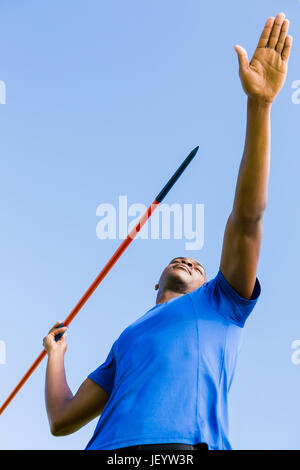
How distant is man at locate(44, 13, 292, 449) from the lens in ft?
10.3

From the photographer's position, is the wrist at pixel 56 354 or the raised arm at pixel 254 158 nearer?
the raised arm at pixel 254 158

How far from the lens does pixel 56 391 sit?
4230 millimetres

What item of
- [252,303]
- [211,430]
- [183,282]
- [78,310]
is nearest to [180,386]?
[211,430]

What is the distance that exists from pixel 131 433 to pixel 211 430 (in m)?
0.47

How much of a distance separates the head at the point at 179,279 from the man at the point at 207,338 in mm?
813

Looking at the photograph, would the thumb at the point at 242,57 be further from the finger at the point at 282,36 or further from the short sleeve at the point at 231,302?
the short sleeve at the point at 231,302

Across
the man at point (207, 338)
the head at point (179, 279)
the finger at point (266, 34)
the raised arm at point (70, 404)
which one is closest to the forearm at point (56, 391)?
the raised arm at point (70, 404)

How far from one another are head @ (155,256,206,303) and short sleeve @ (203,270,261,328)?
38.5 inches

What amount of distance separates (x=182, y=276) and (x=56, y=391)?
1.40 metres

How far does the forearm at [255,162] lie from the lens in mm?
3191

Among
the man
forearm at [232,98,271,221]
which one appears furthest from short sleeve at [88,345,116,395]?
forearm at [232,98,271,221]

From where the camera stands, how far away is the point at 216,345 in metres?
3.43

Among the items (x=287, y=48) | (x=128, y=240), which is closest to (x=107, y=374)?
(x=128, y=240)

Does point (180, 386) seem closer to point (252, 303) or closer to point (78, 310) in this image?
point (252, 303)
